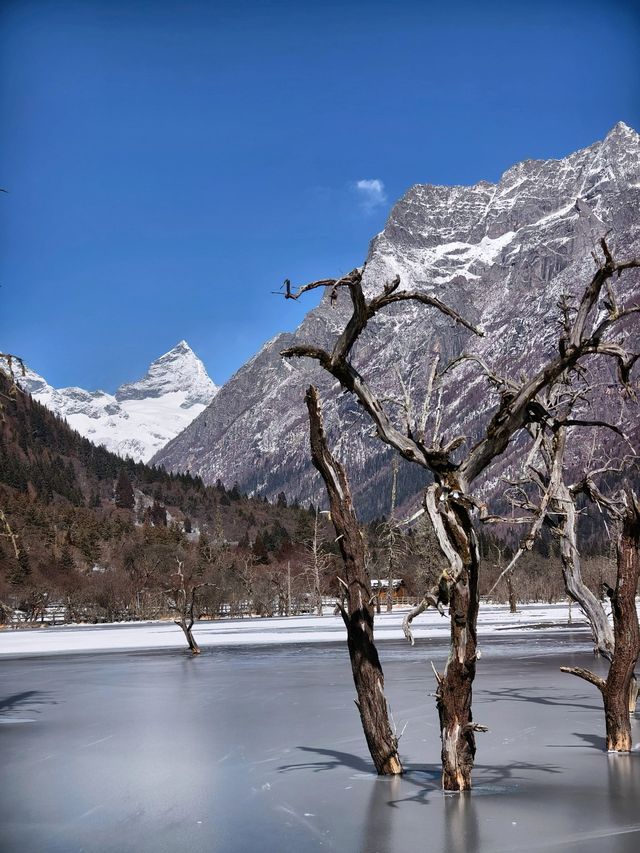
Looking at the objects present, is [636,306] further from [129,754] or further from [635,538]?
[129,754]

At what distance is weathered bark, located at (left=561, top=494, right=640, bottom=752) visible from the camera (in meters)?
13.9

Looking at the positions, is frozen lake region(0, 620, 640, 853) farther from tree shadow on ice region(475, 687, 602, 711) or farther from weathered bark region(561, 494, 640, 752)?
weathered bark region(561, 494, 640, 752)

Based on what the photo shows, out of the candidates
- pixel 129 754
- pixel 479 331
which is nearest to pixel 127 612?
pixel 129 754

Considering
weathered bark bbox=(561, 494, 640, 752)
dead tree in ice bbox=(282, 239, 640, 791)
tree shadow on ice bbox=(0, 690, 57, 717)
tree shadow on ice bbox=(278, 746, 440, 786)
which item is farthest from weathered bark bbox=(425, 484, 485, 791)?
tree shadow on ice bbox=(0, 690, 57, 717)

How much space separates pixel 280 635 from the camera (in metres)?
56.2

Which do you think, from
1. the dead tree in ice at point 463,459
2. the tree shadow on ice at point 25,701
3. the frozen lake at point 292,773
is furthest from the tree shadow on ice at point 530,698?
the tree shadow on ice at point 25,701

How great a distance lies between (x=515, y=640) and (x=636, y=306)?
33.0m

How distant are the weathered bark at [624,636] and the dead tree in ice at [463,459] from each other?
2821 millimetres

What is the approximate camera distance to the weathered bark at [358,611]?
12.7 meters

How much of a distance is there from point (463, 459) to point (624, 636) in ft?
14.9

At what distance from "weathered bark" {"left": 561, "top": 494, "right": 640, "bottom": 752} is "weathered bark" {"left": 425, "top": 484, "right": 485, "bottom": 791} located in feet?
9.79

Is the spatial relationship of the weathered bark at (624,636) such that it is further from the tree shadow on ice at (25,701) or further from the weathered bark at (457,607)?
the tree shadow on ice at (25,701)

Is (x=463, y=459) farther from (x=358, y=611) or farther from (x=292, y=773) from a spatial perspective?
(x=292, y=773)

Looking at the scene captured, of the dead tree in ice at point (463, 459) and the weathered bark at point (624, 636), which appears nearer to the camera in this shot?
the dead tree in ice at point (463, 459)
